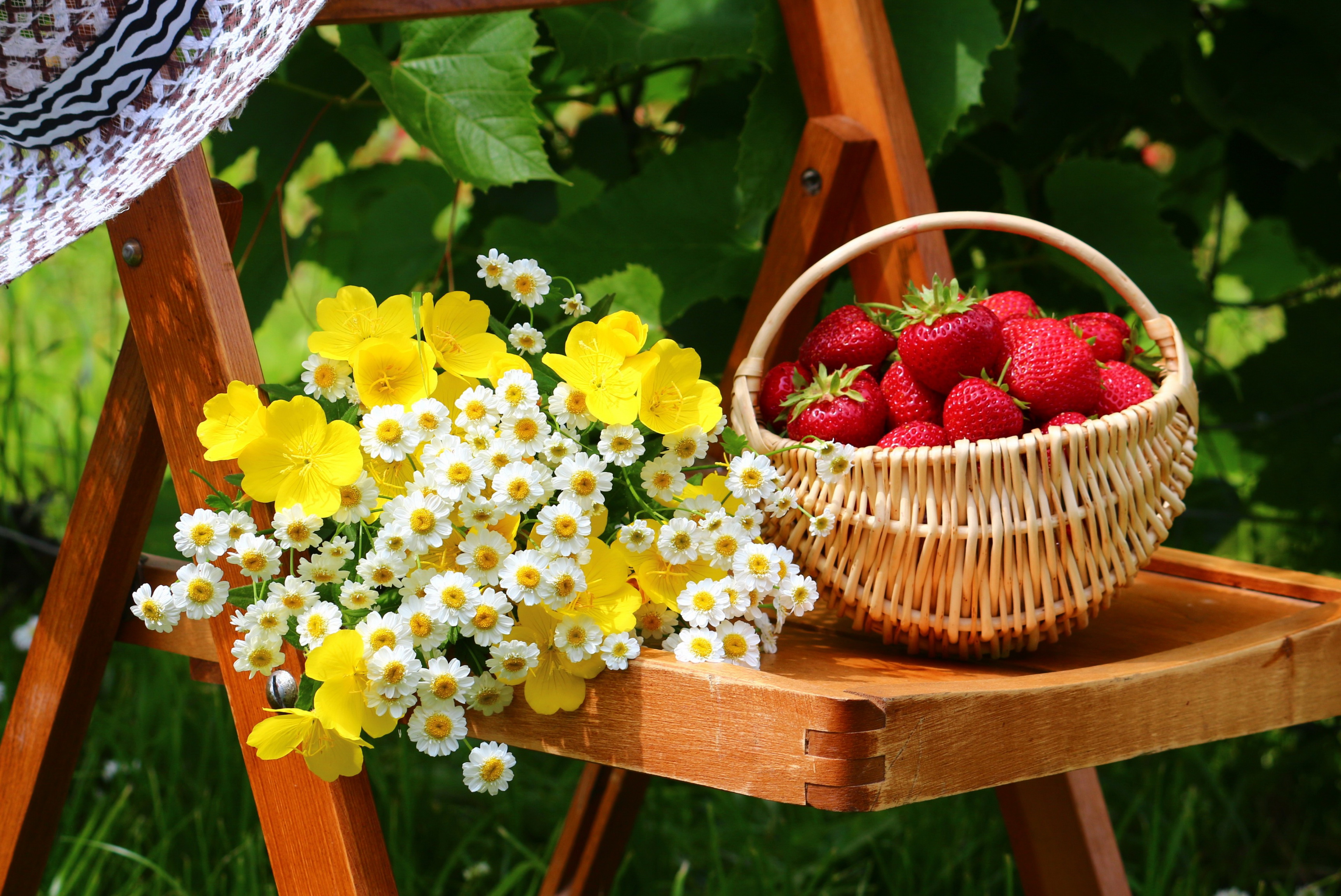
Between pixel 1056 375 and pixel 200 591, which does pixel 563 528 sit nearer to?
pixel 200 591

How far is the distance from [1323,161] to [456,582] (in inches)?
48.3

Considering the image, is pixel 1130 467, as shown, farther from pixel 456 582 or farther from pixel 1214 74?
pixel 1214 74

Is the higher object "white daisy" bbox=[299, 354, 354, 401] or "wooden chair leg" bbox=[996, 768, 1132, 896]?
"white daisy" bbox=[299, 354, 354, 401]

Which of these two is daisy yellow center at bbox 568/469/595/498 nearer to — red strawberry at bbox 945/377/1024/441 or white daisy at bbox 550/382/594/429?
white daisy at bbox 550/382/594/429

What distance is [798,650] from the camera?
664 mm

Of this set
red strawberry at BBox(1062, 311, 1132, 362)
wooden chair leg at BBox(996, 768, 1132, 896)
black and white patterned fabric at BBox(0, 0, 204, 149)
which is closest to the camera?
black and white patterned fabric at BBox(0, 0, 204, 149)

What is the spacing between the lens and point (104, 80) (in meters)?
0.50

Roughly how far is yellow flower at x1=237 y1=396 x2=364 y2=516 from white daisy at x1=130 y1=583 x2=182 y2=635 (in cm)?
6

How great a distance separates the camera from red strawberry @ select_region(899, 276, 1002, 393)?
63 cm

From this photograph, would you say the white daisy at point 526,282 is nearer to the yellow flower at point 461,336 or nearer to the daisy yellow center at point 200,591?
the yellow flower at point 461,336

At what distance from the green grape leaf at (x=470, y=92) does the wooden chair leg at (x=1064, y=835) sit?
1.91ft

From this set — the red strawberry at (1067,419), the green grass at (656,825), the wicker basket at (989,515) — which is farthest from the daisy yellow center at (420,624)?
the green grass at (656,825)

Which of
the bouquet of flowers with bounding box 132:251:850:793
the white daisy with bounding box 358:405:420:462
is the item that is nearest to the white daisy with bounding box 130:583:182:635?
the bouquet of flowers with bounding box 132:251:850:793

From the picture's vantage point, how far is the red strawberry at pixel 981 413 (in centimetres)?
61
